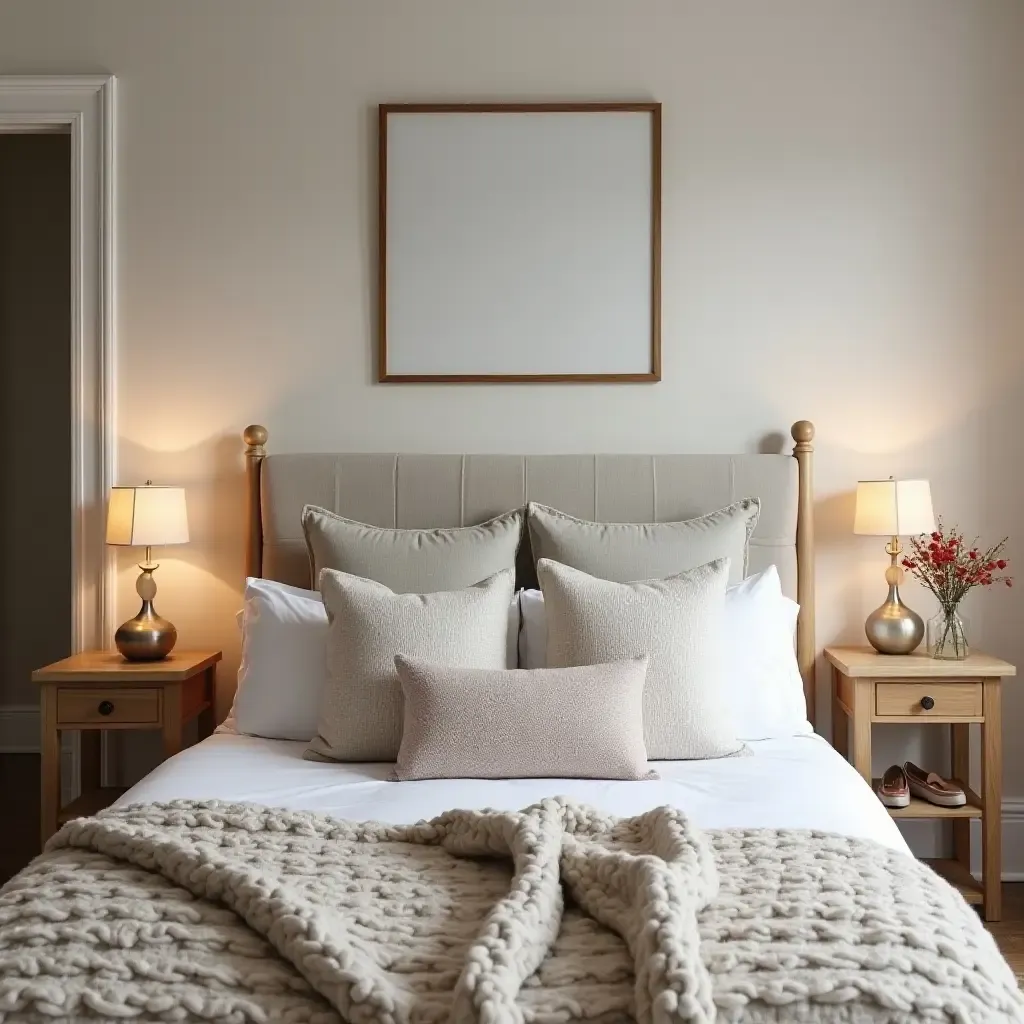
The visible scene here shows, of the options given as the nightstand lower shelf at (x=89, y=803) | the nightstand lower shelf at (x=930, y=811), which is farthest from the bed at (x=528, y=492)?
the nightstand lower shelf at (x=89, y=803)

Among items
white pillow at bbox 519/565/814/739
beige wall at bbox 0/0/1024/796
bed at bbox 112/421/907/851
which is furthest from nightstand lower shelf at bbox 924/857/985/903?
white pillow at bbox 519/565/814/739

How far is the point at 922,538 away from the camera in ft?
10.5

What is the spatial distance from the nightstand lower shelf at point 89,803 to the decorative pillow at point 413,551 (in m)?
0.89

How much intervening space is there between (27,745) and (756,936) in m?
4.19

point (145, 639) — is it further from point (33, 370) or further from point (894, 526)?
point (33, 370)

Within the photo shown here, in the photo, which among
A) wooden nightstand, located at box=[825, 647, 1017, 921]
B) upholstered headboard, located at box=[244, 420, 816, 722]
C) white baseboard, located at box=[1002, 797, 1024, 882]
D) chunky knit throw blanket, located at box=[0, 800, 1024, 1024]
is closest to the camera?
chunky knit throw blanket, located at box=[0, 800, 1024, 1024]

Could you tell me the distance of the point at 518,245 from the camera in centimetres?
319

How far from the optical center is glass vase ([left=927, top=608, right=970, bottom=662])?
2.94 metres

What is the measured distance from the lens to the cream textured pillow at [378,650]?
235cm

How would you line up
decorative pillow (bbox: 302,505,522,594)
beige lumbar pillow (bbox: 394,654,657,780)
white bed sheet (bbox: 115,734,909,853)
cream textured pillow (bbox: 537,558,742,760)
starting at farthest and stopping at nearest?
decorative pillow (bbox: 302,505,522,594), cream textured pillow (bbox: 537,558,742,760), beige lumbar pillow (bbox: 394,654,657,780), white bed sheet (bbox: 115,734,909,853)

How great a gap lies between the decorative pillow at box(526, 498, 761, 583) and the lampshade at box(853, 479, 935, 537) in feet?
1.16

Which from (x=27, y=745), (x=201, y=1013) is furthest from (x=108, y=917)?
(x=27, y=745)

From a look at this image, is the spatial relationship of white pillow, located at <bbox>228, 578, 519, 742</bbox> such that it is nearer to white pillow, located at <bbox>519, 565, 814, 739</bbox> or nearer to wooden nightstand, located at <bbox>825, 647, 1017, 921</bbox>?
white pillow, located at <bbox>519, 565, 814, 739</bbox>

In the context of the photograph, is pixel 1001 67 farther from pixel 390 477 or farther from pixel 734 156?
pixel 390 477
